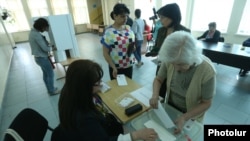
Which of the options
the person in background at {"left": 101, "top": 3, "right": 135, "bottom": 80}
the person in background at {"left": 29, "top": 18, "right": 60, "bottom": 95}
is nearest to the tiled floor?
the person in background at {"left": 101, "top": 3, "right": 135, "bottom": 80}

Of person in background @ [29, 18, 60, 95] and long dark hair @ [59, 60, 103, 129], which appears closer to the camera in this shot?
long dark hair @ [59, 60, 103, 129]

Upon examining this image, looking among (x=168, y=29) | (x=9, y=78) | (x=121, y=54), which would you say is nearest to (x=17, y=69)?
(x=9, y=78)

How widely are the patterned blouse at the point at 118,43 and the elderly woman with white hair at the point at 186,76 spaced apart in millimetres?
629

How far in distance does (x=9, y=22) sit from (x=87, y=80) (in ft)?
32.4

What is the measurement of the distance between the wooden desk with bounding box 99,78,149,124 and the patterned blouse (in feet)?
0.97

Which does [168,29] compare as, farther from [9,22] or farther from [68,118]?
[9,22]

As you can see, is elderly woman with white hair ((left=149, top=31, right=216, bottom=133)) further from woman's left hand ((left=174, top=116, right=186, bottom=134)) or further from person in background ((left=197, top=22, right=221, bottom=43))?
person in background ((left=197, top=22, right=221, bottom=43))

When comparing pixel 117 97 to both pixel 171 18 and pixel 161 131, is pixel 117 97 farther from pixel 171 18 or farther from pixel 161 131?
pixel 171 18

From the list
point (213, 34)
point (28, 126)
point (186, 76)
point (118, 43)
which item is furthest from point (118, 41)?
point (213, 34)

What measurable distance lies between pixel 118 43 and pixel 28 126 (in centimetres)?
114

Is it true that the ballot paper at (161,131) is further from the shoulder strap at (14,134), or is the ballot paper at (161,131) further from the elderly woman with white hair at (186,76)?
the shoulder strap at (14,134)

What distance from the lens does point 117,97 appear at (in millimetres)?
1376

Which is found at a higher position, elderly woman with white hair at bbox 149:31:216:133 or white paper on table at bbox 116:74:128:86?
elderly woman with white hair at bbox 149:31:216:133

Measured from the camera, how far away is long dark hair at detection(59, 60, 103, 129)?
757mm
